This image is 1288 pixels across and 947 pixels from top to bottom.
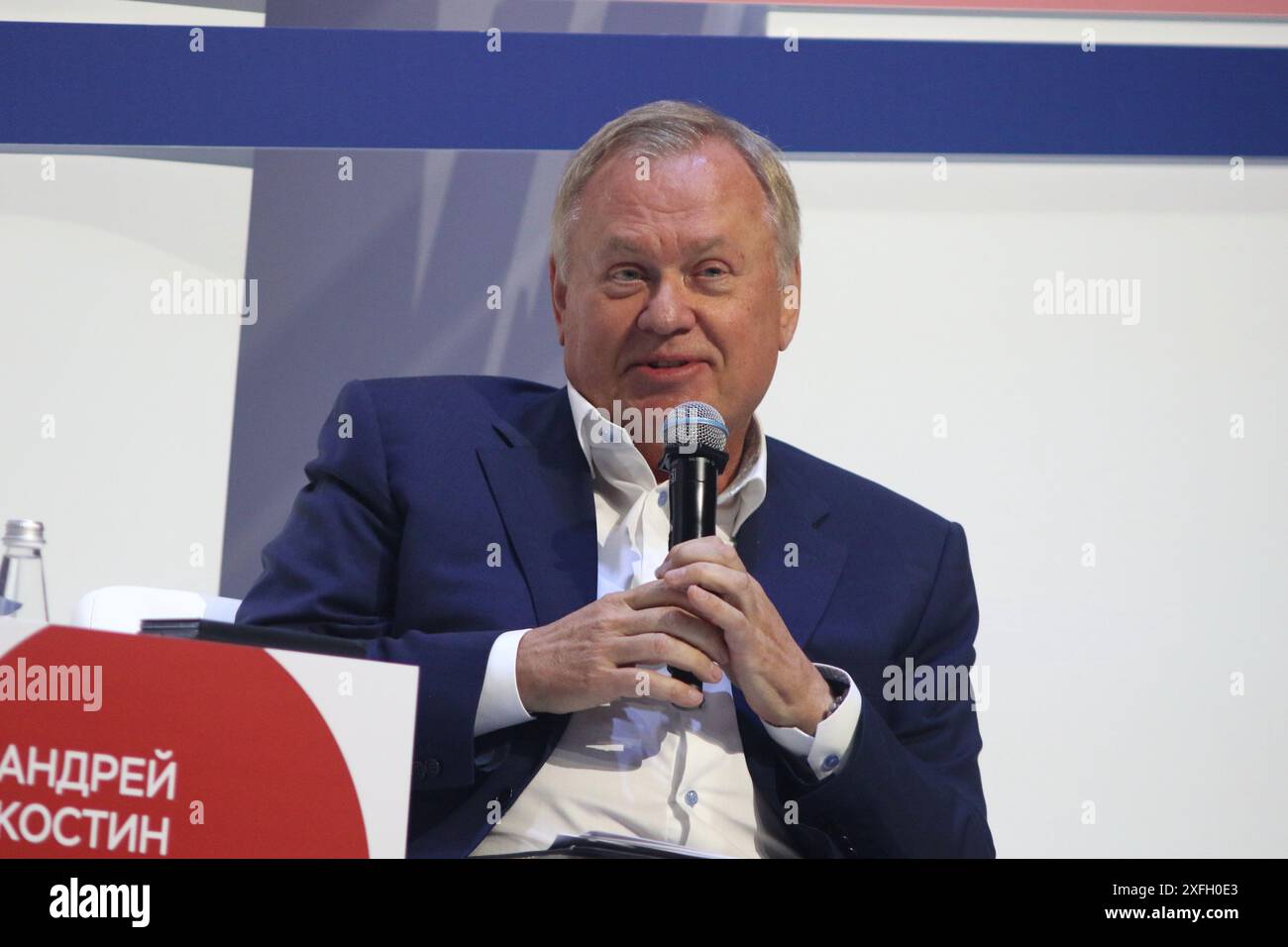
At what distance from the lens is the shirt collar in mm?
2201

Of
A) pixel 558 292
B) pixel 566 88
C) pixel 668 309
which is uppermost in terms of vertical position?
pixel 566 88

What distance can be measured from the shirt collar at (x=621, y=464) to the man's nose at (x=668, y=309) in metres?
0.18

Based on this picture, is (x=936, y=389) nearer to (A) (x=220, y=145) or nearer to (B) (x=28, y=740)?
(A) (x=220, y=145)

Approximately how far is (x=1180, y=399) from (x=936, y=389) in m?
0.53

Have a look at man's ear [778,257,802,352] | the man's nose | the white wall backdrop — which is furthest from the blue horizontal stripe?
the man's nose

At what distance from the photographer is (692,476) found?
1.85 metres

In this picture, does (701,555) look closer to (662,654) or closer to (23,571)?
(662,654)

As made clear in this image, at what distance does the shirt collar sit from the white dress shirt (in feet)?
0.69

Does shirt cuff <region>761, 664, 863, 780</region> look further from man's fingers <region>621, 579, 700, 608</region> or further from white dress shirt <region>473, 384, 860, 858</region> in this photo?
man's fingers <region>621, 579, 700, 608</region>

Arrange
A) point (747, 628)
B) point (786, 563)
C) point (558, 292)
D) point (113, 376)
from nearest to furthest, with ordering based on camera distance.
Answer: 1. point (747, 628)
2. point (786, 563)
3. point (558, 292)
4. point (113, 376)

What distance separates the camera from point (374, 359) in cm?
304

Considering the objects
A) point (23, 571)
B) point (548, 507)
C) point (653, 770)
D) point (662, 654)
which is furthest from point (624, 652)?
point (23, 571)

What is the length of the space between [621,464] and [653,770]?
52cm
